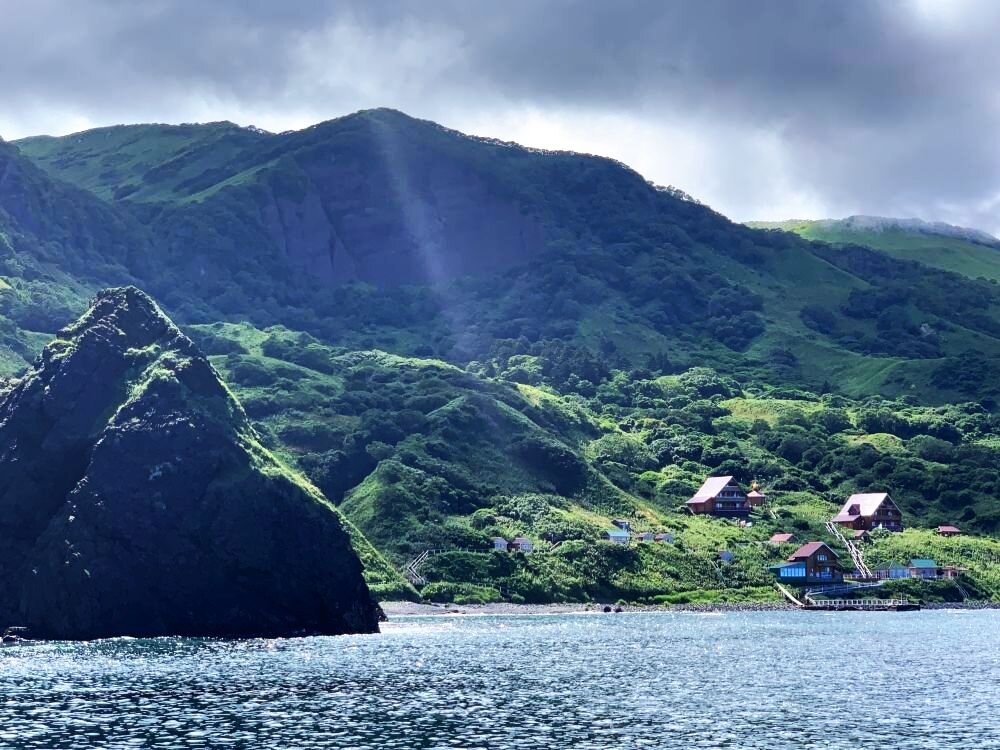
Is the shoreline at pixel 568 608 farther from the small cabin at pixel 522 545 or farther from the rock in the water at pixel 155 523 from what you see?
the rock in the water at pixel 155 523

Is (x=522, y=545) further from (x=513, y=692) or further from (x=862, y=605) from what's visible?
(x=513, y=692)

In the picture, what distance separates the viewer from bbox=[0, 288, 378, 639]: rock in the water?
129 meters

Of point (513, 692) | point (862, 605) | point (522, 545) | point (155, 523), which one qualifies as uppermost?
point (522, 545)

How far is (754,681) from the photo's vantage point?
91.6 m

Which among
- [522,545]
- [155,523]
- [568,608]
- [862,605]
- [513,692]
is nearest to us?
[513,692]

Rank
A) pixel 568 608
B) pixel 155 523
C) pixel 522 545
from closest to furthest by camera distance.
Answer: pixel 155 523 < pixel 568 608 < pixel 522 545

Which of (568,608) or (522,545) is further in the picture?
(522,545)

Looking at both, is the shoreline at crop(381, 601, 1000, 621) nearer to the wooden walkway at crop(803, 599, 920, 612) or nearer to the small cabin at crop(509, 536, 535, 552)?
the wooden walkway at crop(803, 599, 920, 612)

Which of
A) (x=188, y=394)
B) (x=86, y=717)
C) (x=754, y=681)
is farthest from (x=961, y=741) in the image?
(x=188, y=394)

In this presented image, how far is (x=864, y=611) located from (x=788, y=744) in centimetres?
12905

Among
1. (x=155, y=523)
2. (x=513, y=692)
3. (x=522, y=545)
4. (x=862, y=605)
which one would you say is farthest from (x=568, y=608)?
(x=513, y=692)

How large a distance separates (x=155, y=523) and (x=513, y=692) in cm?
5871

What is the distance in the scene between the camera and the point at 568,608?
178 meters

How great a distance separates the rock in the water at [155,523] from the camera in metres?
129
